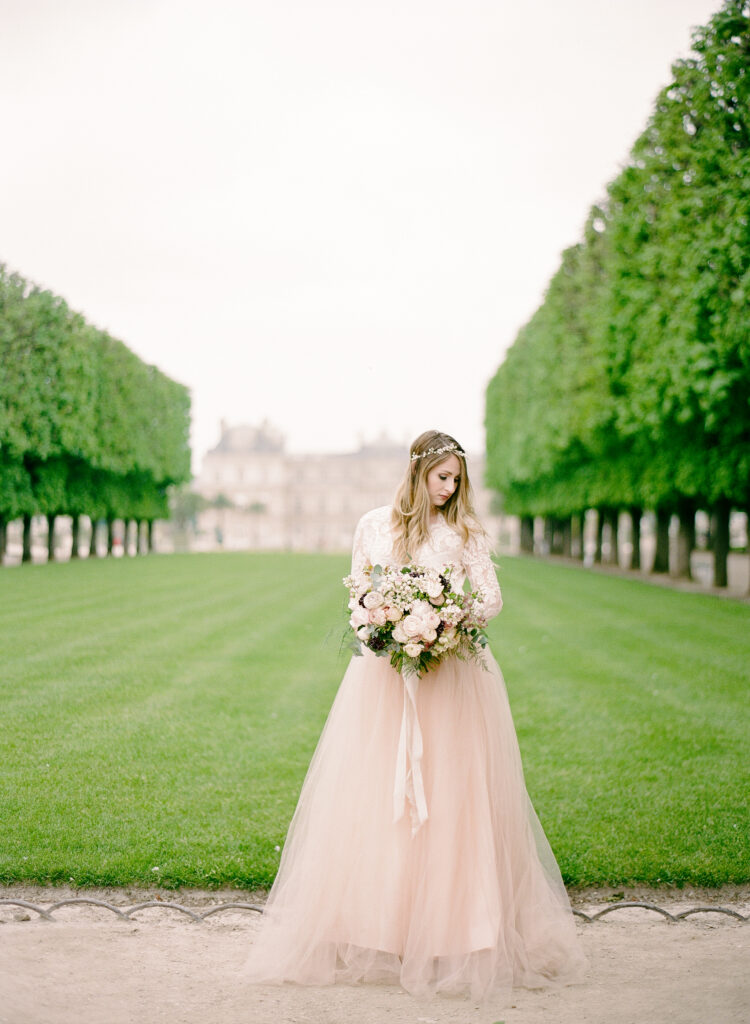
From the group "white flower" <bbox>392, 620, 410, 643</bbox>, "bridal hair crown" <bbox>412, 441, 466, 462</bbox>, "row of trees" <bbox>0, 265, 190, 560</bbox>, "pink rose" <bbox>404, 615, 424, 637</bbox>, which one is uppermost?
"row of trees" <bbox>0, 265, 190, 560</bbox>

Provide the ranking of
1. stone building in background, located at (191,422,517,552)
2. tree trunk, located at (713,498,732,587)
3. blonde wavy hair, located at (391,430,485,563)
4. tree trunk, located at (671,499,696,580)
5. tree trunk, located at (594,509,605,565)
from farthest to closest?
stone building in background, located at (191,422,517,552)
tree trunk, located at (594,509,605,565)
tree trunk, located at (671,499,696,580)
tree trunk, located at (713,498,732,587)
blonde wavy hair, located at (391,430,485,563)

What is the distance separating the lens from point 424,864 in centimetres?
381

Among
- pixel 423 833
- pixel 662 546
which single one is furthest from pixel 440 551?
pixel 662 546

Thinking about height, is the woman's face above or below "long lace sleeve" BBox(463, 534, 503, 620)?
above

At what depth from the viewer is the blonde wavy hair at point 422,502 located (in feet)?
13.2

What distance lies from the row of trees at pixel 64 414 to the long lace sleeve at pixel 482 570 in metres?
26.4

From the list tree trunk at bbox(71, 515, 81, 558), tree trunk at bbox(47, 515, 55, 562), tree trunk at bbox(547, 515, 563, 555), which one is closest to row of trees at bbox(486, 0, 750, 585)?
tree trunk at bbox(547, 515, 563, 555)

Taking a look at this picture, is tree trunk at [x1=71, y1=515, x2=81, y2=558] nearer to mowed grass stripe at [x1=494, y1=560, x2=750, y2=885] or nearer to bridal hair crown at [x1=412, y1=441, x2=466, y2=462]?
mowed grass stripe at [x1=494, y1=560, x2=750, y2=885]

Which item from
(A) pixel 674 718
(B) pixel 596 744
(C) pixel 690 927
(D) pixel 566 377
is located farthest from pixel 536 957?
(D) pixel 566 377

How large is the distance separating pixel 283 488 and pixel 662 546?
80699 mm

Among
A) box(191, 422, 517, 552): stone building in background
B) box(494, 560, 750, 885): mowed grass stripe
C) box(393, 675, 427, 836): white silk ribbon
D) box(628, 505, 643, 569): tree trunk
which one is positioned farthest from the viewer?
box(191, 422, 517, 552): stone building in background

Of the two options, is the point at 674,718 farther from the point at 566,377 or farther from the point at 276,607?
the point at 566,377

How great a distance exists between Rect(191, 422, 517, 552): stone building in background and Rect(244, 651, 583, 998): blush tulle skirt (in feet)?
319

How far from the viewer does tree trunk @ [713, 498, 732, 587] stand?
2175cm
